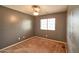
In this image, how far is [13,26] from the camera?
67.4 inches

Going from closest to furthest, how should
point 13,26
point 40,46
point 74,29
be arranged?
point 74,29 → point 13,26 → point 40,46

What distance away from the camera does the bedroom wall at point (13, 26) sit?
1.61m

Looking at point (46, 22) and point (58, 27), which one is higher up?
point (46, 22)

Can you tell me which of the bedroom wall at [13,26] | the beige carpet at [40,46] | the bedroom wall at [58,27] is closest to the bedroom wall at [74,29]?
the bedroom wall at [58,27]

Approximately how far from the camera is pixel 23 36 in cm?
159

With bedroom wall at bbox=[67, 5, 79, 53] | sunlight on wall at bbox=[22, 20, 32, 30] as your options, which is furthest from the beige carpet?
bedroom wall at bbox=[67, 5, 79, 53]

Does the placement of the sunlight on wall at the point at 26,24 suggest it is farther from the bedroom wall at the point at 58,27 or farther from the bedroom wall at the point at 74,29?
the bedroom wall at the point at 74,29

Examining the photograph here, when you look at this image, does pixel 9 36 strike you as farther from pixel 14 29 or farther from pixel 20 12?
pixel 20 12

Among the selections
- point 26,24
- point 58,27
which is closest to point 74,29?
point 58,27

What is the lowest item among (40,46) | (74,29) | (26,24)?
(40,46)

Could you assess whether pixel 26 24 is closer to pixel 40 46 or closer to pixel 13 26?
pixel 13 26

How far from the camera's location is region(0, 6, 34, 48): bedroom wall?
1.61 meters
